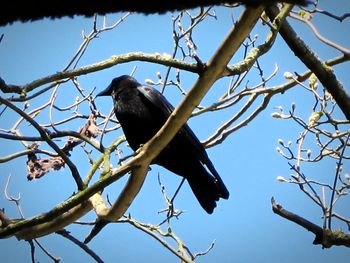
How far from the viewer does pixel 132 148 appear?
4539 mm

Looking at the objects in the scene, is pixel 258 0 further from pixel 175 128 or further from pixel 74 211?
pixel 74 211

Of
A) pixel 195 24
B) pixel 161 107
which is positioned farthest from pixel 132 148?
pixel 195 24

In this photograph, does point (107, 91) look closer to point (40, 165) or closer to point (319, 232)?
point (40, 165)

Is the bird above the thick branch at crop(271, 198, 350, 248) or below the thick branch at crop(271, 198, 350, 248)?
above

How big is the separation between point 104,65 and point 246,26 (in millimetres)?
978

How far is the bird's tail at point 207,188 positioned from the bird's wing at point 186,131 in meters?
0.15

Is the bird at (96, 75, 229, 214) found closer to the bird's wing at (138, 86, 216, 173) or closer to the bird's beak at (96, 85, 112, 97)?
the bird's wing at (138, 86, 216, 173)

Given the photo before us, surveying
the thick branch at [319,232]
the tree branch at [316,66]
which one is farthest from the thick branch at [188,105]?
the thick branch at [319,232]

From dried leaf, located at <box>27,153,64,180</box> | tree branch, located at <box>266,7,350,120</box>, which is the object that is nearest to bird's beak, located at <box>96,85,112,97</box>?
dried leaf, located at <box>27,153,64,180</box>

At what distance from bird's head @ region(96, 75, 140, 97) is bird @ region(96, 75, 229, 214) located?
80mm

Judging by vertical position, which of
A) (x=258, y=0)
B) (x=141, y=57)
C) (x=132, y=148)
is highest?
(x=132, y=148)

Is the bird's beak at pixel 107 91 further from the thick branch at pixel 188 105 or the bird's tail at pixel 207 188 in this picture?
the thick branch at pixel 188 105

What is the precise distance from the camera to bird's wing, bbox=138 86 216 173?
13.5 ft

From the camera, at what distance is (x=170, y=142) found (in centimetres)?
427
